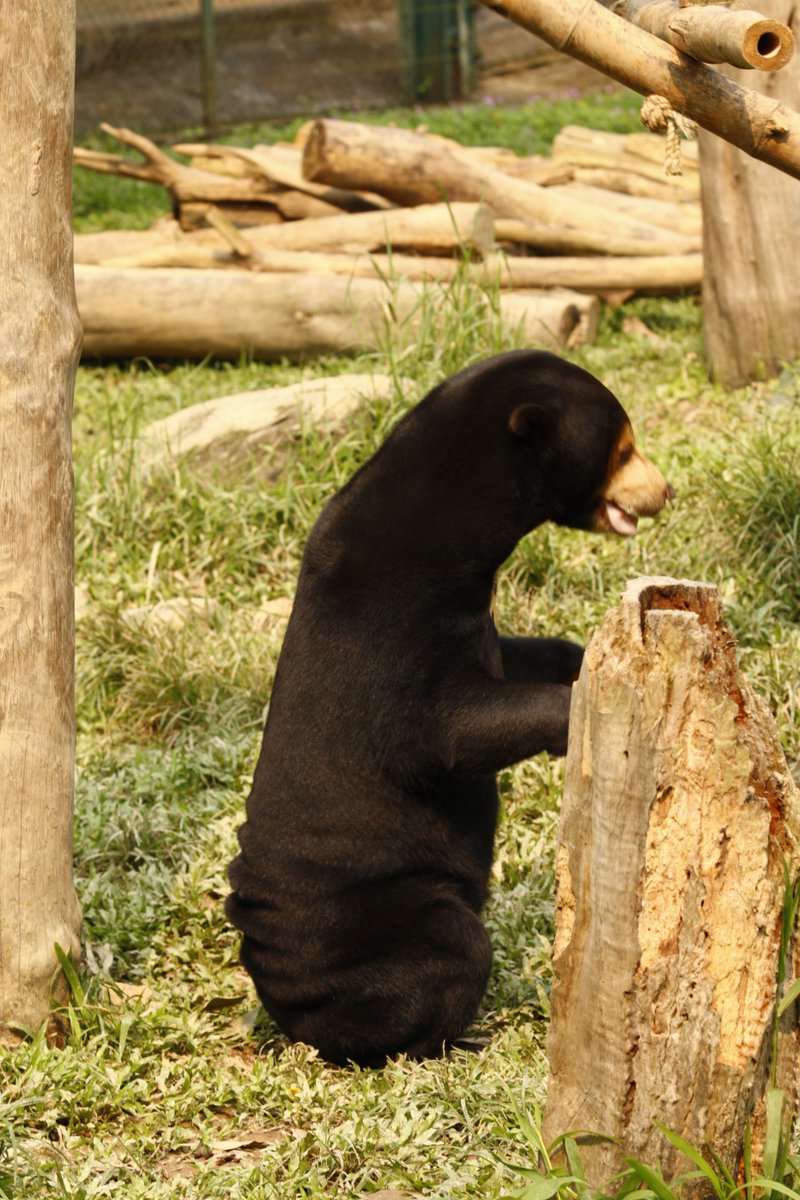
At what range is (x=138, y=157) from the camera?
1461 cm

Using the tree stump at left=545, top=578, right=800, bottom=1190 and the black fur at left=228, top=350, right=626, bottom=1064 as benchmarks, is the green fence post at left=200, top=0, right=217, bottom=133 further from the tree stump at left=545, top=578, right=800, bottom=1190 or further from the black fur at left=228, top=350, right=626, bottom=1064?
the tree stump at left=545, top=578, right=800, bottom=1190

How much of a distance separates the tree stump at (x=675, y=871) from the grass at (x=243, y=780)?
0.26 metres

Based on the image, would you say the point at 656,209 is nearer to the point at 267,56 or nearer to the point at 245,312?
the point at 245,312

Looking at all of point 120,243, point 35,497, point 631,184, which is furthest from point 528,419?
point 631,184

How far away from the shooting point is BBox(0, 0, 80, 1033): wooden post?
319cm

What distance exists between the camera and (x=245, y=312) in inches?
304

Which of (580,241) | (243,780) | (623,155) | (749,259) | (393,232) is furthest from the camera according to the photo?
(623,155)

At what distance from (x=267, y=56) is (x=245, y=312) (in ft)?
31.6

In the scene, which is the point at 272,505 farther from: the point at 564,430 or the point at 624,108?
the point at 624,108

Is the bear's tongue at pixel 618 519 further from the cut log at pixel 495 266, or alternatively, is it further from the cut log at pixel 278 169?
the cut log at pixel 278 169

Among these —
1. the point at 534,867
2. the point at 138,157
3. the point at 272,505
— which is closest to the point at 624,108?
the point at 138,157

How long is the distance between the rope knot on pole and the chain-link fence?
1278cm

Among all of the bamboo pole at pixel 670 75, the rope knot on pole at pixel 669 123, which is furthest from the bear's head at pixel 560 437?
the bamboo pole at pixel 670 75

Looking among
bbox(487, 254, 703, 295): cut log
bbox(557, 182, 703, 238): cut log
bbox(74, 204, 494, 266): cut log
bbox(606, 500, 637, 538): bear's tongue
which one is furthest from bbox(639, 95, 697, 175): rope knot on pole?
bbox(557, 182, 703, 238): cut log
